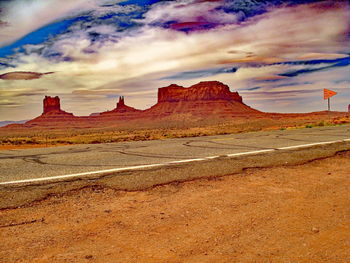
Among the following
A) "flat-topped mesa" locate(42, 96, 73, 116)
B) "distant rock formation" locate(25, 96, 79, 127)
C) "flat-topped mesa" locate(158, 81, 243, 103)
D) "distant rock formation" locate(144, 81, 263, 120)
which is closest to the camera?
"distant rock formation" locate(144, 81, 263, 120)

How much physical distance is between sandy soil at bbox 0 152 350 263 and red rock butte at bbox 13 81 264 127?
435ft

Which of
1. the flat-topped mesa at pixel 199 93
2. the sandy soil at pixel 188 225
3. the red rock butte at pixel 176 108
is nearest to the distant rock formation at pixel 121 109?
the red rock butte at pixel 176 108

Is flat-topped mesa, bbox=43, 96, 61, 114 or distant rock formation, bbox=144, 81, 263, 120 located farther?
flat-topped mesa, bbox=43, 96, 61, 114

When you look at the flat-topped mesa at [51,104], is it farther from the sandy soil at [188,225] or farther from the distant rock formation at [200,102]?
the sandy soil at [188,225]

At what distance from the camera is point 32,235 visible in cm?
295

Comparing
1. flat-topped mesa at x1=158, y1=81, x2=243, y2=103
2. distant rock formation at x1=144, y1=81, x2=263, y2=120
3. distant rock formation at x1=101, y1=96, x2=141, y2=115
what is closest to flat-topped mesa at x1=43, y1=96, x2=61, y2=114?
distant rock formation at x1=101, y1=96, x2=141, y2=115

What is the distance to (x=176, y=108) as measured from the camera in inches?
6107

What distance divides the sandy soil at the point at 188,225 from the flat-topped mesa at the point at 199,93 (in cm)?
15095

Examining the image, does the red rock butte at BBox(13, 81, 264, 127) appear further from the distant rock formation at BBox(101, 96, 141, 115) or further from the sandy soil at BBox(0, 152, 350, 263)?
the sandy soil at BBox(0, 152, 350, 263)

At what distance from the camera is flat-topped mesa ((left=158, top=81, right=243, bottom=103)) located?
154500 millimetres

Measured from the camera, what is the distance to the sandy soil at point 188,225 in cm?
258

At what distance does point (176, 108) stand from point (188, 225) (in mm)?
152566

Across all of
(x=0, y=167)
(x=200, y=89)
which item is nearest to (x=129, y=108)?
(x=200, y=89)

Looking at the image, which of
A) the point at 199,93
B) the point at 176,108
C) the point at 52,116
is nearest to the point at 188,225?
the point at 176,108
